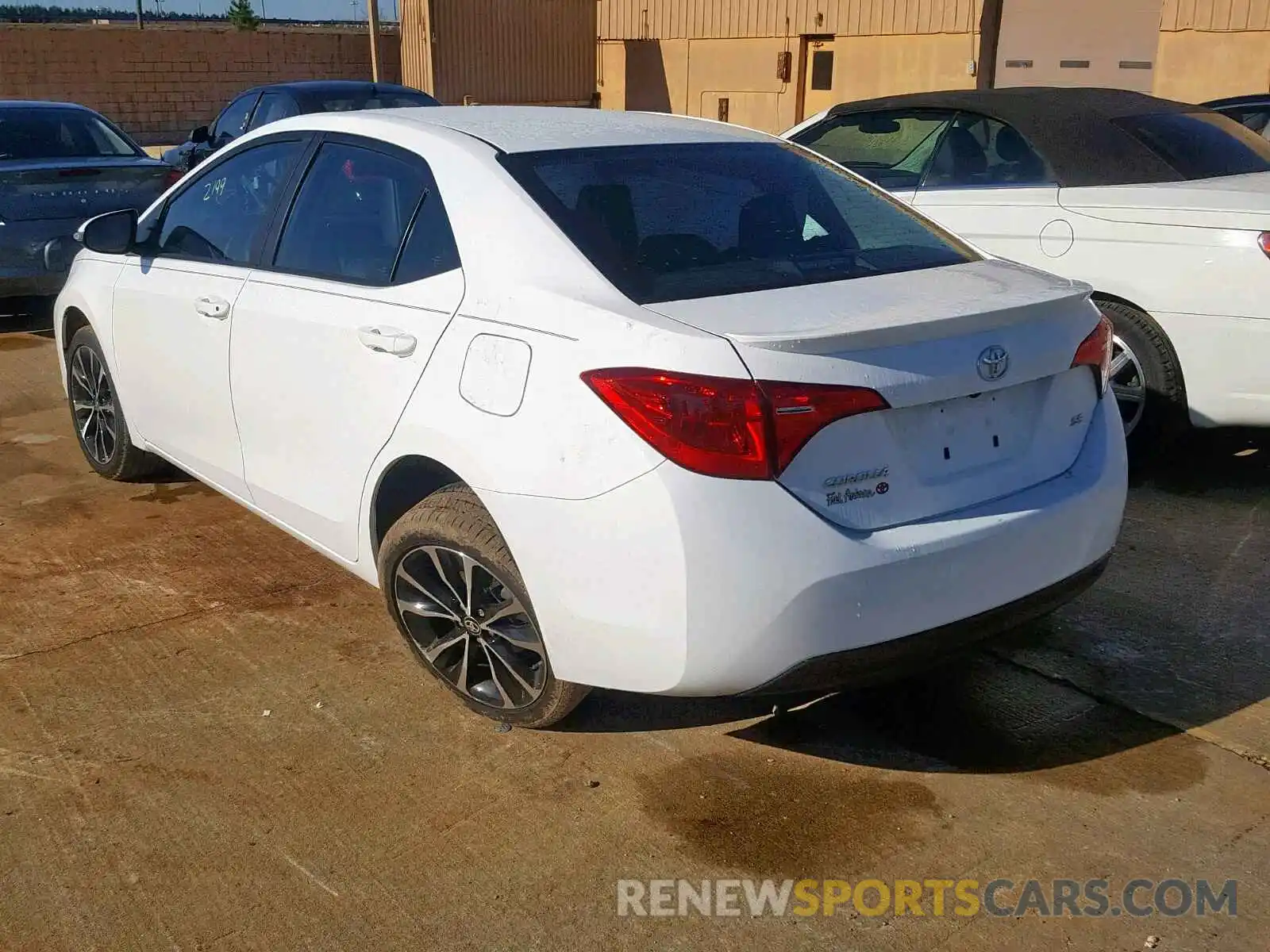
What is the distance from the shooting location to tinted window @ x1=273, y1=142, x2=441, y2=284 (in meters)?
3.55

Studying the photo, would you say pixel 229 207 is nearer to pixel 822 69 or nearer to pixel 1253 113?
pixel 1253 113

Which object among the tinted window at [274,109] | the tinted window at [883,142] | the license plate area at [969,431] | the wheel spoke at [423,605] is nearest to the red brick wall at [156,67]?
the tinted window at [274,109]

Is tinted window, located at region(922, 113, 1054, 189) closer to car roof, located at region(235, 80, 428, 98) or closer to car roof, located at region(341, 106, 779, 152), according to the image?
car roof, located at region(341, 106, 779, 152)

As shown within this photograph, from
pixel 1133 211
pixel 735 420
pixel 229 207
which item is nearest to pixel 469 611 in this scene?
pixel 735 420

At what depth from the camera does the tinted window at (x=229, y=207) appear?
4129mm

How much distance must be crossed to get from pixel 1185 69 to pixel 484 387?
14.2 m

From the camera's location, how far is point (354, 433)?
139 inches

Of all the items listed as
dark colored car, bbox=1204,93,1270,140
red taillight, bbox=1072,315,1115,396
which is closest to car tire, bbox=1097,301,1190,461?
red taillight, bbox=1072,315,1115,396

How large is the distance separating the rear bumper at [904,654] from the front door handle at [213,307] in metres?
2.24

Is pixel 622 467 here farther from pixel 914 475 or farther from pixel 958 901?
pixel 958 901

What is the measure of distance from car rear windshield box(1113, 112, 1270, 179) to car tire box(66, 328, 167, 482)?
14.7ft

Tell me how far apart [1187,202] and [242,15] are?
68.2m

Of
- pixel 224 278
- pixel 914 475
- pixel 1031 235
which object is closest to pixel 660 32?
pixel 1031 235

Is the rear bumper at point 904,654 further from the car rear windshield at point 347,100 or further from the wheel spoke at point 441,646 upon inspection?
the car rear windshield at point 347,100
